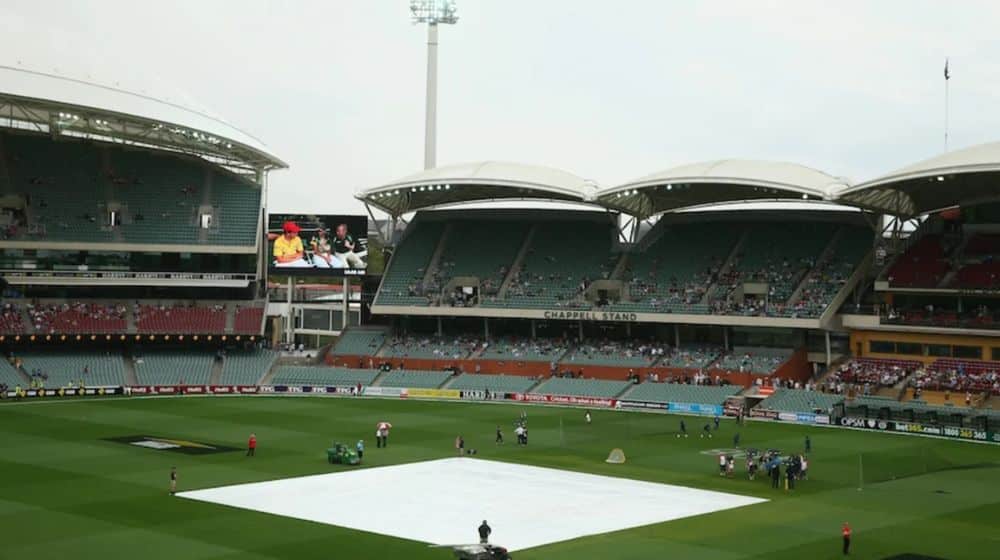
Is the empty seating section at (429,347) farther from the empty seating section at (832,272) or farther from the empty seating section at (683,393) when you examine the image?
the empty seating section at (832,272)

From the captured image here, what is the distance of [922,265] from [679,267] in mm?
16813

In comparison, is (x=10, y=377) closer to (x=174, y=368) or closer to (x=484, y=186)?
(x=174, y=368)

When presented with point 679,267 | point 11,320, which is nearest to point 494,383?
point 679,267

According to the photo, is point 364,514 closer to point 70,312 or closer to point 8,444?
point 8,444

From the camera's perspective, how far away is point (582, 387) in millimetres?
74688

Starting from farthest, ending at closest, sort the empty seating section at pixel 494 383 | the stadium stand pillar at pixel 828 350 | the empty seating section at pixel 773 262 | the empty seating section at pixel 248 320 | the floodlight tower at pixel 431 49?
the floodlight tower at pixel 431 49 < the empty seating section at pixel 248 320 < the empty seating section at pixel 773 262 < the empty seating section at pixel 494 383 < the stadium stand pillar at pixel 828 350

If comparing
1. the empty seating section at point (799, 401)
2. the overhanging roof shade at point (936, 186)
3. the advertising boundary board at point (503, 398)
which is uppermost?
the overhanging roof shade at point (936, 186)

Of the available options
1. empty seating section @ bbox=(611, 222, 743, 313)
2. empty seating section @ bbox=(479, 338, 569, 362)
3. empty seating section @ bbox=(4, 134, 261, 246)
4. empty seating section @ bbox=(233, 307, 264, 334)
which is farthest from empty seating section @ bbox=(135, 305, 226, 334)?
empty seating section @ bbox=(611, 222, 743, 313)

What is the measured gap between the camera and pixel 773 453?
1799 inches

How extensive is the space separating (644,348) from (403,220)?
81.3 ft

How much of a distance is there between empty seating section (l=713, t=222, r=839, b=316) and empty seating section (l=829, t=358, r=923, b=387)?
6.00 metres

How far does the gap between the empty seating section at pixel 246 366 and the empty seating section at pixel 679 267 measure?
83.0ft

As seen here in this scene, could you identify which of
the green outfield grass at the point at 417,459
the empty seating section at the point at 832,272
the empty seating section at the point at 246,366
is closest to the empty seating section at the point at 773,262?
the empty seating section at the point at 832,272

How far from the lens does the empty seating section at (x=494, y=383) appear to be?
76375mm
